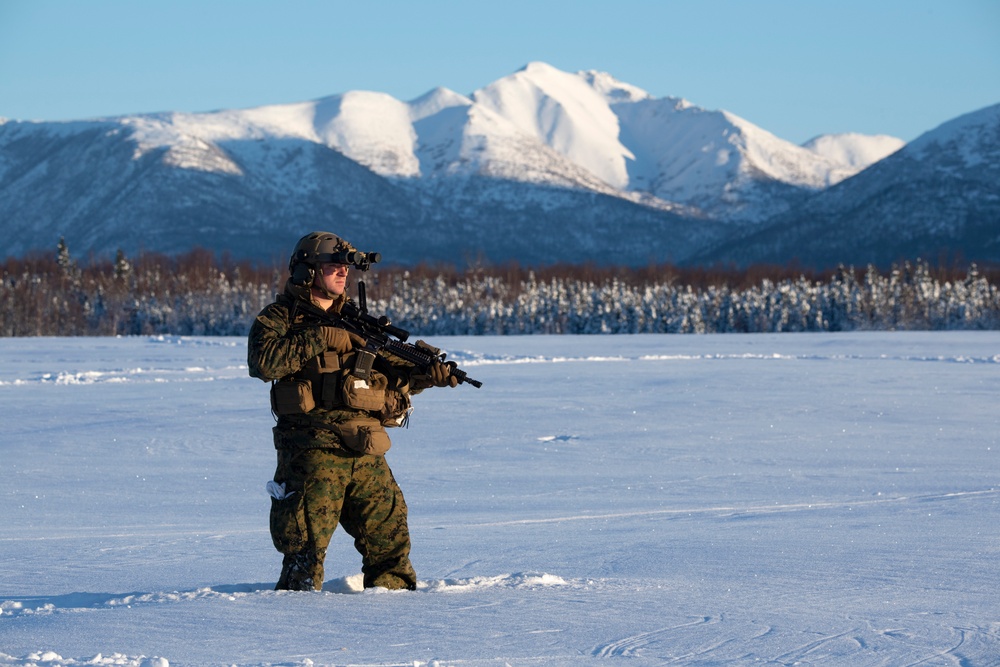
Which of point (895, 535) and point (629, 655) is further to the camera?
point (895, 535)

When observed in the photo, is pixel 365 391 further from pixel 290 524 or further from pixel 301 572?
pixel 301 572

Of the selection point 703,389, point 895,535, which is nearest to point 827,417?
point 703,389

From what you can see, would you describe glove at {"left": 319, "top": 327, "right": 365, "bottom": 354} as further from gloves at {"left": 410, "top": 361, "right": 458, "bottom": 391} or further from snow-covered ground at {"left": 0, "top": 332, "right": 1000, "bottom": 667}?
snow-covered ground at {"left": 0, "top": 332, "right": 1000, "bottom": 667}

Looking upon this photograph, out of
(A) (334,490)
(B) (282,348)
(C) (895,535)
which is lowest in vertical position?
(C) (895,535)

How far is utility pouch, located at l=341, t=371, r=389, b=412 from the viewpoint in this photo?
6047 mm

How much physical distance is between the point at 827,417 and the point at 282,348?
12089mm

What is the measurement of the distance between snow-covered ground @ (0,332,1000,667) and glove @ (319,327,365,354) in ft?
3.85

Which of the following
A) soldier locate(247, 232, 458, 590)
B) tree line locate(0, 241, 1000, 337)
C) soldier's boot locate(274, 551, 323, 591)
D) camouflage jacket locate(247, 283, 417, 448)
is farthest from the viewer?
tree line locate(0, 241, 1000, 337)

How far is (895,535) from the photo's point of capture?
26.9ft

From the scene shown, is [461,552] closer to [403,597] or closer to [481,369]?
[403,597]

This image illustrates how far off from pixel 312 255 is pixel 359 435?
0.89 m

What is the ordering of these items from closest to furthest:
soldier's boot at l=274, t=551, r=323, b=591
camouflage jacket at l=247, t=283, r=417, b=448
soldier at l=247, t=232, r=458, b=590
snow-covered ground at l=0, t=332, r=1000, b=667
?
1. snow-covered ground at l=0, t=332, r=1000, b=667
2. camouflage jacket at l=247, t=283, r=417, b=448
3. soldier at l=247, t=232, r=458, b=590
4. soldier's boot at l=274, t=551, r=323, b=591

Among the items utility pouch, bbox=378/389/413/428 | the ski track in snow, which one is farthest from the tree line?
utility pouch, bbox=378/389/413/428

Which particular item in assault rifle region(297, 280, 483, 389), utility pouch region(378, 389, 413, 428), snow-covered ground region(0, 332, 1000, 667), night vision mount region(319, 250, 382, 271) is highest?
night vision mount region(319, 250, 382, 271)
